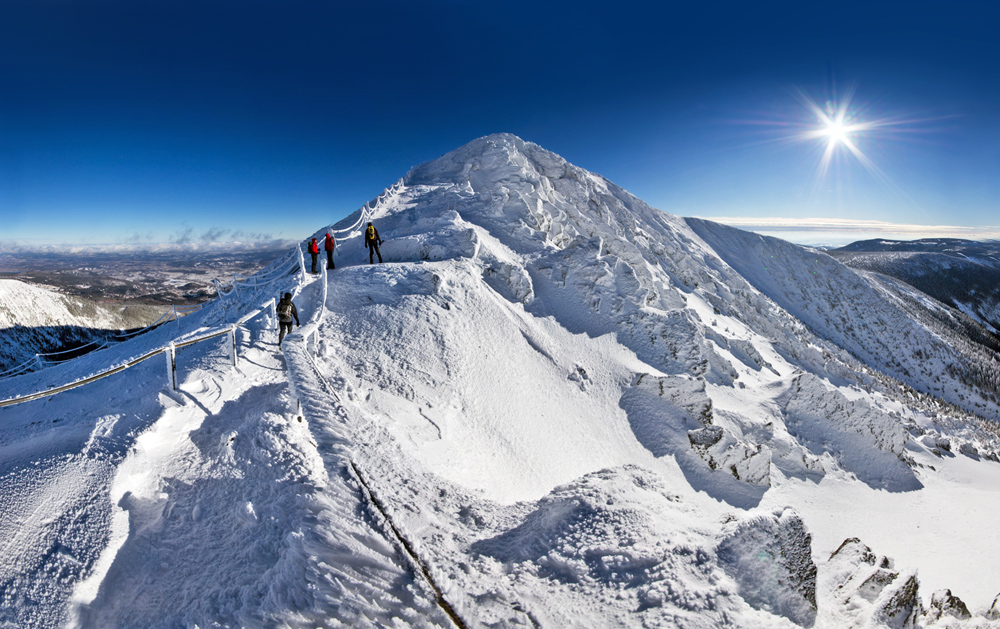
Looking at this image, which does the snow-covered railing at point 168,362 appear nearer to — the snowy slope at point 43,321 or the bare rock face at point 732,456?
the bare rock face at point 732,456

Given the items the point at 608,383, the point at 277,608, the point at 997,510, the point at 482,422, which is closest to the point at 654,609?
the point at 277,608

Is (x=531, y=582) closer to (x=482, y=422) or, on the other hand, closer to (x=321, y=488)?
(x=321, y=488)

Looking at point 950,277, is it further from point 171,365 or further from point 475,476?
point 171,365

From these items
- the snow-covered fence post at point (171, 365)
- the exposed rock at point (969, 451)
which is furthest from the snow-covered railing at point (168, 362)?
the exposed rock at point (969, 451)

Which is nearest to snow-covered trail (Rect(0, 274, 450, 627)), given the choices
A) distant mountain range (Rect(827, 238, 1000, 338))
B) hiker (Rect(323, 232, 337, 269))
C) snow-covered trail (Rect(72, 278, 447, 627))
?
snow-covered trail (Rect(72, 278, 447, 627))

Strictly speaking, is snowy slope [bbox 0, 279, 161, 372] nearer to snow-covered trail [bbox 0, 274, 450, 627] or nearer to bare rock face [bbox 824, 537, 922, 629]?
snow-covered trail [bbox 0, 274, 450, 627]

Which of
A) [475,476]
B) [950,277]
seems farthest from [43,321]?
[950,277]
